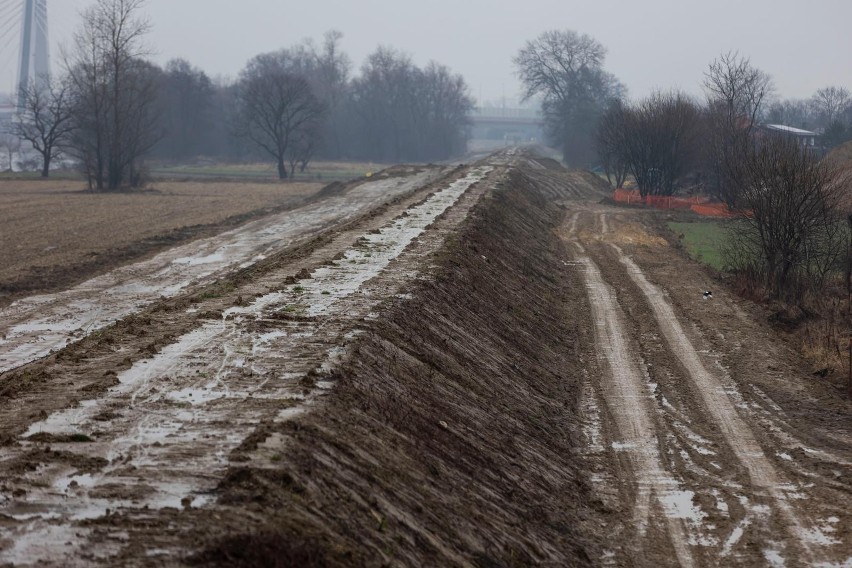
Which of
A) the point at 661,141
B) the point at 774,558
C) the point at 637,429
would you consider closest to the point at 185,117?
the point at 661,141

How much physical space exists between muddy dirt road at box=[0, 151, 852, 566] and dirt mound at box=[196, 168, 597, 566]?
39 millimetres

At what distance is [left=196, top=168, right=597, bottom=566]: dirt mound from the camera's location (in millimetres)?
8039

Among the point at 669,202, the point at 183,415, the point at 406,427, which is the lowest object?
the point at 406,427

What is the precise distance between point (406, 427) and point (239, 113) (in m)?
107

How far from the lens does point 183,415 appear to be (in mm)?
10273

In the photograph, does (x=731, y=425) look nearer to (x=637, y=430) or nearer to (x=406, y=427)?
(x=637, y=430)

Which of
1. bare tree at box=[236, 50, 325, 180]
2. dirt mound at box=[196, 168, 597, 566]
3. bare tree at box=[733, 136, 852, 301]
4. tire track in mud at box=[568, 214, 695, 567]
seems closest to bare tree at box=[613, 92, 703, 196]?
bare tree at box=[733, 136, 852, 301]

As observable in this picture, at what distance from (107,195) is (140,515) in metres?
53.2

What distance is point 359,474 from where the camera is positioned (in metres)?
9.27

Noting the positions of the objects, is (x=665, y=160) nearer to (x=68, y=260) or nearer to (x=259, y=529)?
(x=68, y=260)

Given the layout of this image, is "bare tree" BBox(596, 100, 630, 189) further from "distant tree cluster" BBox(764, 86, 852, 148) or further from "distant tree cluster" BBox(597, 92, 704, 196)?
"distant tree cluster" BBox(764, 86, 852, 148)

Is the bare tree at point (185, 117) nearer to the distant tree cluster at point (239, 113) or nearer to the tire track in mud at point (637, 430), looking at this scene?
the distant tree cluster at point (239, 113)

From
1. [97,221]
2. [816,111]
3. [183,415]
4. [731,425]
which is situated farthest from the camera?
[816,111]

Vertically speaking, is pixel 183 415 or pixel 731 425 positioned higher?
pixel 183 415
